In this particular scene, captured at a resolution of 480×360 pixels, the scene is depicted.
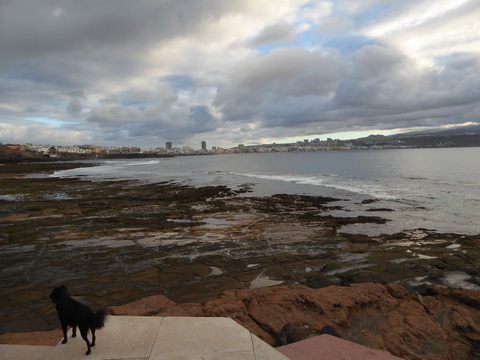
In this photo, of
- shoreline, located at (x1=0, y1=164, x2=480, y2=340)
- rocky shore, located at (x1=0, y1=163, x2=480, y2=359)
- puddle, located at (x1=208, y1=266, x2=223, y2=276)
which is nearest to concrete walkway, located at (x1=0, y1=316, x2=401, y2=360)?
rocky shore, located at (x1=0, y1=163, x2=480, y2=359)

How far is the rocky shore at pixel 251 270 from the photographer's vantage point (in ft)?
18.0

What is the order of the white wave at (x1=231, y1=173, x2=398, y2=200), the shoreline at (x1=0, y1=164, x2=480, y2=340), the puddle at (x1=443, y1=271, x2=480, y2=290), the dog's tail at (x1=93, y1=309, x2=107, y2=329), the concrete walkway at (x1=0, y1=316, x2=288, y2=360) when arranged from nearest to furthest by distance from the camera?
the concrete walkway at (x1=0, y1=316, x2=288, y2=360) → the dog's tail at (x1=93, y1=309, x2=107, y2=329) → the shoreline at (x1=0, y1=164, x2=480, y2=340) → the puddle at (x1=443, y1=271, x2=480, y2=290) → the white wave at (x1=231, y1=173, x2=398, y2=200)

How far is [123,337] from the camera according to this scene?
4.03m

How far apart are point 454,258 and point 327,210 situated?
10.3 m

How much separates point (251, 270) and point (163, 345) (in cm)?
476

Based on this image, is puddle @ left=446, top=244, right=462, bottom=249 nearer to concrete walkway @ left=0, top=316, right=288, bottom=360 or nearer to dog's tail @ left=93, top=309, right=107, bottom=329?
concrete walkway @ left=0, top=316, right=288, bottom=360

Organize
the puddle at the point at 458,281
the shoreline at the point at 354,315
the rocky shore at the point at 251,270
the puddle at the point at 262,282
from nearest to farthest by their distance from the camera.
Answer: the shoreline at the point at 354,315 → the rocky shore at the point at 251,270 → the puddle at the point at 458,281 → the puddle at the point at 262,282

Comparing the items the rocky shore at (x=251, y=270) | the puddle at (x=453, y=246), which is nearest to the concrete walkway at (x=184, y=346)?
the rocky shore at (x=251, y=270)

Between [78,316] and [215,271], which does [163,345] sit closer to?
[78,316]

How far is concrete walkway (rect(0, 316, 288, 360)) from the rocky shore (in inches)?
40.2

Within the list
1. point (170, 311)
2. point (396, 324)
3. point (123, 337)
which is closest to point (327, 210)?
point (396, 324)

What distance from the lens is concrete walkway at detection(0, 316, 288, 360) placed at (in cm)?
362

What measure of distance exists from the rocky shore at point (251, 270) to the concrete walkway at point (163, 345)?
102cm

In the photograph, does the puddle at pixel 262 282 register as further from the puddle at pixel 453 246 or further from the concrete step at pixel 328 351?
the puddle at pixel 453 246
